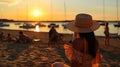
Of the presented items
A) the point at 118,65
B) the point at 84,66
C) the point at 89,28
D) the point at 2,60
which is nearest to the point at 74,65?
the point at 84,66

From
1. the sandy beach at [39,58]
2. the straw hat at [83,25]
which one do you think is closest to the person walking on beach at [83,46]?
the straw hat at [83,25]

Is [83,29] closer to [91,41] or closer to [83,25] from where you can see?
[83,25]

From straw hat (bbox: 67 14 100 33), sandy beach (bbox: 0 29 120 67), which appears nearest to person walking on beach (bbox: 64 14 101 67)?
straw hat (bbox: 67 14 100 33)

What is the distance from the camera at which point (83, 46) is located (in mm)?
5473

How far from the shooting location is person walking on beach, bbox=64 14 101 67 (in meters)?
5.46

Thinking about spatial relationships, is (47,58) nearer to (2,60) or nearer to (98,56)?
(2,60)

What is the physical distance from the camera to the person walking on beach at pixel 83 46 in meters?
5.46

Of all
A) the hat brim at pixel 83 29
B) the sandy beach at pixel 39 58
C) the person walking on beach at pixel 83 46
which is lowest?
the sandy beach at pixel 39 58

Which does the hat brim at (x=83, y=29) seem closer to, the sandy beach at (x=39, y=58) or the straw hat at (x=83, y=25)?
the straw hat at (x=83, y=25)

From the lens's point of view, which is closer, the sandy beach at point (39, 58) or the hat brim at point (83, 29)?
the hat brim at point (83, 29)

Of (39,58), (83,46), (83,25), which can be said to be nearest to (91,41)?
(83,46)

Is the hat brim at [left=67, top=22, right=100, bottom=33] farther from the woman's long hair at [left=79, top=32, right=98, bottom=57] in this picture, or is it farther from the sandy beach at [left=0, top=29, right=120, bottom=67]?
the sandy beach at [left=0, top=29, right=120, bottom=67]

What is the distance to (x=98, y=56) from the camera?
18.4 ft

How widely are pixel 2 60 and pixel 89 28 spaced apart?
506 inches
